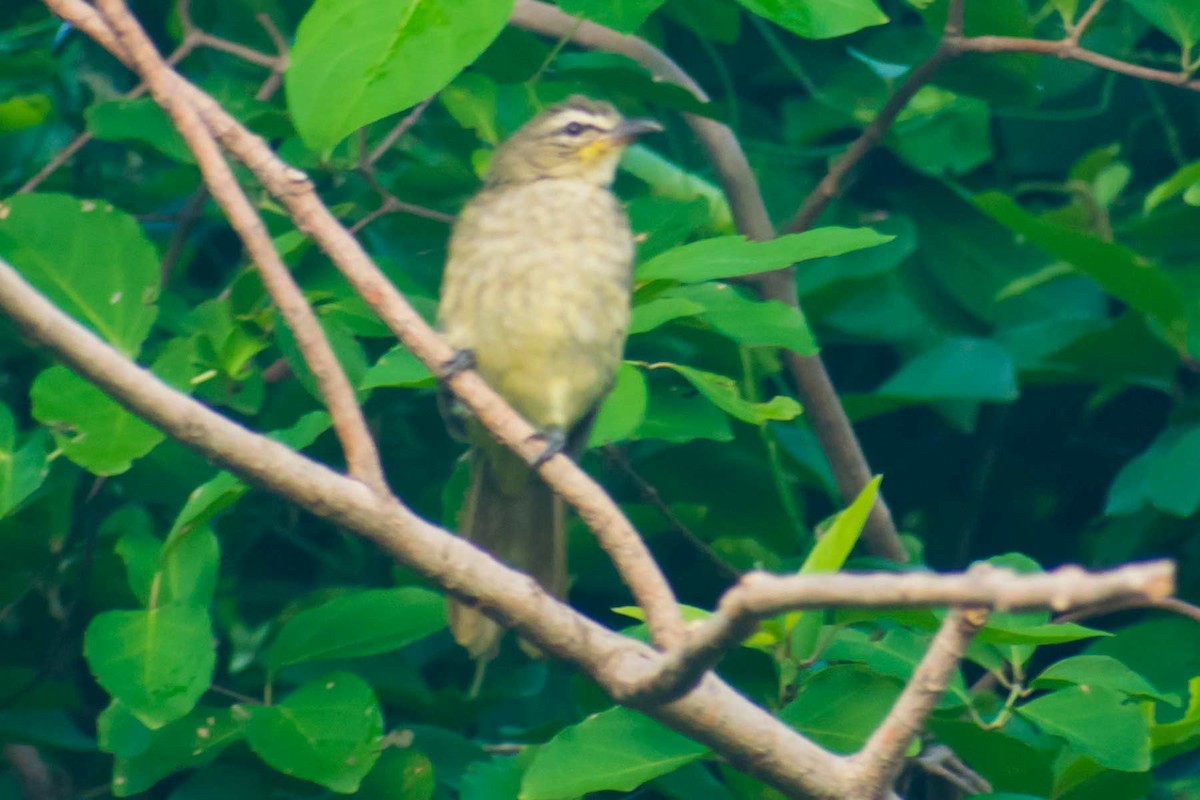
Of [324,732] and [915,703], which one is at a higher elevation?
[915,703]

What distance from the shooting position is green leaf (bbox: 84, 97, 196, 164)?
296cm

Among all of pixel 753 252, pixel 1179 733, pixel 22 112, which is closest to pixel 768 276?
pixel 753 252

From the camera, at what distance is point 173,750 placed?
2.46 metres

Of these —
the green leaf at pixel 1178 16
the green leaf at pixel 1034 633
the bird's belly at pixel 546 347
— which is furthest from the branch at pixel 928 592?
the green leaf at pixel 1178 16

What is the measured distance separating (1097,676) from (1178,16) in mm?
1227

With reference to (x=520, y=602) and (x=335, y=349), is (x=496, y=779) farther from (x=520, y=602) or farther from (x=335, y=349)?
(x=335, y=349)

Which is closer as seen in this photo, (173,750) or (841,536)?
(841,536)

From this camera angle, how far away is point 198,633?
7.61ft

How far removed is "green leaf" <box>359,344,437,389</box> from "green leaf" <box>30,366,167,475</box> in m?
0.34

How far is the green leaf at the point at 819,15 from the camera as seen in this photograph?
250cm

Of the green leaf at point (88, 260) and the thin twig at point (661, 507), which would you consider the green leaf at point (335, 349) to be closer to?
the green leaf at point (88, 260)

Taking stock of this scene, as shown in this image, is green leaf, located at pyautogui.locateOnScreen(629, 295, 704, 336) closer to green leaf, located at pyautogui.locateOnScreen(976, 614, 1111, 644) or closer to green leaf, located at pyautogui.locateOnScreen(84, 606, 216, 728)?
green leaf, located at pyautogui.locateOnScreen(976, 614, 1111, 644)

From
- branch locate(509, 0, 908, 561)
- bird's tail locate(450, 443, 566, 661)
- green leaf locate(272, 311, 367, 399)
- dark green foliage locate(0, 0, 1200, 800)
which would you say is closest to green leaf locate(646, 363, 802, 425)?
dark green foliage locate(0, 0, 1200, 800)

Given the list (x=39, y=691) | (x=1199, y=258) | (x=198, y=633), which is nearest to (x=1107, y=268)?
(x=1199, y=258)
